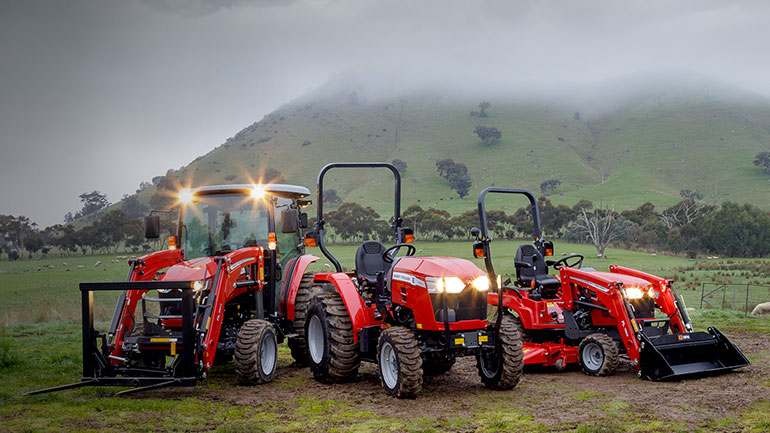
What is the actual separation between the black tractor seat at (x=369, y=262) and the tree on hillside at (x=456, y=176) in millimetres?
84367

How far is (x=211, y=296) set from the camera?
26.8ft

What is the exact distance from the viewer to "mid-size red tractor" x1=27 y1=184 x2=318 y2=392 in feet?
25.6

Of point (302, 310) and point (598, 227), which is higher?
point (598, 227)

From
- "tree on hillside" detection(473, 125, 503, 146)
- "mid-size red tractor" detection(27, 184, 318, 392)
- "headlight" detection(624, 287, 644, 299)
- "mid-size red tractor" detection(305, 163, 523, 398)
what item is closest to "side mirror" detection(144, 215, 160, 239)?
"mid-size red tractor" detection(27, 184, 318, 392)

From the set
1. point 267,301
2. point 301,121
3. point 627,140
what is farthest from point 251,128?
point 267,301

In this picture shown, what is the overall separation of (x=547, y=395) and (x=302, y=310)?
389cm

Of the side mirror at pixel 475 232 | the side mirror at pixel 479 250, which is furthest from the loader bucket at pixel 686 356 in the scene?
the side mirror at pixel 475 232

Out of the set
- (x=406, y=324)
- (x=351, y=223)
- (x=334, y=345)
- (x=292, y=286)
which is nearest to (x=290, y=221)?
(x=292, y=286)

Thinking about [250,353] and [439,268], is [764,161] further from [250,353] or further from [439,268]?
[250,353]

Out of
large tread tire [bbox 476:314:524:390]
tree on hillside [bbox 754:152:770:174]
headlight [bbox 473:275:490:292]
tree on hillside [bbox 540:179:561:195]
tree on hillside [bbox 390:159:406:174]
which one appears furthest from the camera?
tree on hillside [bbox 390:159:406:174]

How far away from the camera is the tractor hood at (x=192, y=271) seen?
8.63 meters

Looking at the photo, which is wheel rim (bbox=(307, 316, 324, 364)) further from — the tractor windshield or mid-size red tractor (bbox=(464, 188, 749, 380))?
mid-size red tractor (bbox=(464, 188, 749, 380))

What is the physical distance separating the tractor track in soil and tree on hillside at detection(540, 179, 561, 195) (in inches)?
3488

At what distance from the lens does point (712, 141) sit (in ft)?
407
